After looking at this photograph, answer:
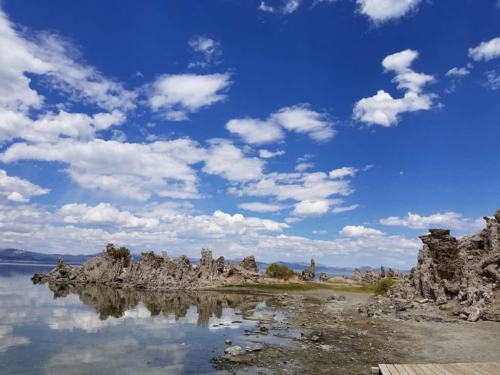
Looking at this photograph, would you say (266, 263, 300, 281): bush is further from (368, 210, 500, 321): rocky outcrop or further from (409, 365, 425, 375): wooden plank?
(409, 365, 425, 375): wooden plank

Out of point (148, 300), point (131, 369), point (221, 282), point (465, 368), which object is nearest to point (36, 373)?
point (131, 369)

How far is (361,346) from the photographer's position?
3139cm

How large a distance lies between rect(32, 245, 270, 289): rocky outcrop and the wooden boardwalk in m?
85.6

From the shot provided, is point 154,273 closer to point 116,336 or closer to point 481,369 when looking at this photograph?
point 116,336

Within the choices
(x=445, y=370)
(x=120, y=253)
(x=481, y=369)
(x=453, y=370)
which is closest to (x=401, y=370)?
(x=445, y=370)

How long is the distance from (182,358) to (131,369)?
13.4 ft

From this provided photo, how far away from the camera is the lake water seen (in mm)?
26502

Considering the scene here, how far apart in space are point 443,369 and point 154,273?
312 ft

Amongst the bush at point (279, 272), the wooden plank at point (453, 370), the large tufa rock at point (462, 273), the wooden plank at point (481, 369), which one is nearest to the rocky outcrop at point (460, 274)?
the large tufa rock at point (462, 273)

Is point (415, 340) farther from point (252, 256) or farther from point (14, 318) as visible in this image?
point (252, 256)

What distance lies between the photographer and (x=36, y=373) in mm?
24328

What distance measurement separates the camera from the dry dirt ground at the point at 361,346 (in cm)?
2605

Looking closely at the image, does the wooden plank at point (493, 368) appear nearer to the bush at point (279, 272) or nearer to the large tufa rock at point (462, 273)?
the large tufa rock at point (462, 273)

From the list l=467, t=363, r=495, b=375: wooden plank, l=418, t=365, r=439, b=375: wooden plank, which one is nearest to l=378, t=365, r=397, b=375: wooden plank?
l=418, t=365, r=439, b=375: wooden plank
